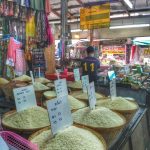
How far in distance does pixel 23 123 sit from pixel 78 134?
338mm

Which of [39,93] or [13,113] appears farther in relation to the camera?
[39,93]

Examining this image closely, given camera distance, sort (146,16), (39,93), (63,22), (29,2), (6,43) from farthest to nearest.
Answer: (146,16), (63,22), (29,2), (6,43), (39,93)

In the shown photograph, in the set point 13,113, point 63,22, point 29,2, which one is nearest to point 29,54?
point 29,2

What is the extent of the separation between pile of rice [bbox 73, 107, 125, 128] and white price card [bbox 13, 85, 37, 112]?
322 millimetres

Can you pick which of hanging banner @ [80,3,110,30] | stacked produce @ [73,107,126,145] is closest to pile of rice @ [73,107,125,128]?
stacked produce @ [73,107,126,145]

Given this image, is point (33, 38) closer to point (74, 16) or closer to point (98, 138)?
point (98, 138)

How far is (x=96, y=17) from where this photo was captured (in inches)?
264

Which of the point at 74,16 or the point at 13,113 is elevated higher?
the point at 74,16

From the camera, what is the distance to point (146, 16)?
10.4 meters

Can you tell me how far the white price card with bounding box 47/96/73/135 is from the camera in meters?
1.28

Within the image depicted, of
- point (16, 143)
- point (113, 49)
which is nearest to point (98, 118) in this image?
point (16, 143)

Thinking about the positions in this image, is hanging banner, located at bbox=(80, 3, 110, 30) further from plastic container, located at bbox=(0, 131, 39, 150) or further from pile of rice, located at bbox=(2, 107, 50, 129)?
plastic container, located at bbox=(0, 131, 39, 150)

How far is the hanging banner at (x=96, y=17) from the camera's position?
6.49m

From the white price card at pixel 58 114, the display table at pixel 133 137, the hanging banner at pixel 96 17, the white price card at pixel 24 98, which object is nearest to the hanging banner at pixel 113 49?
the hanging banner at pixel 96 17
